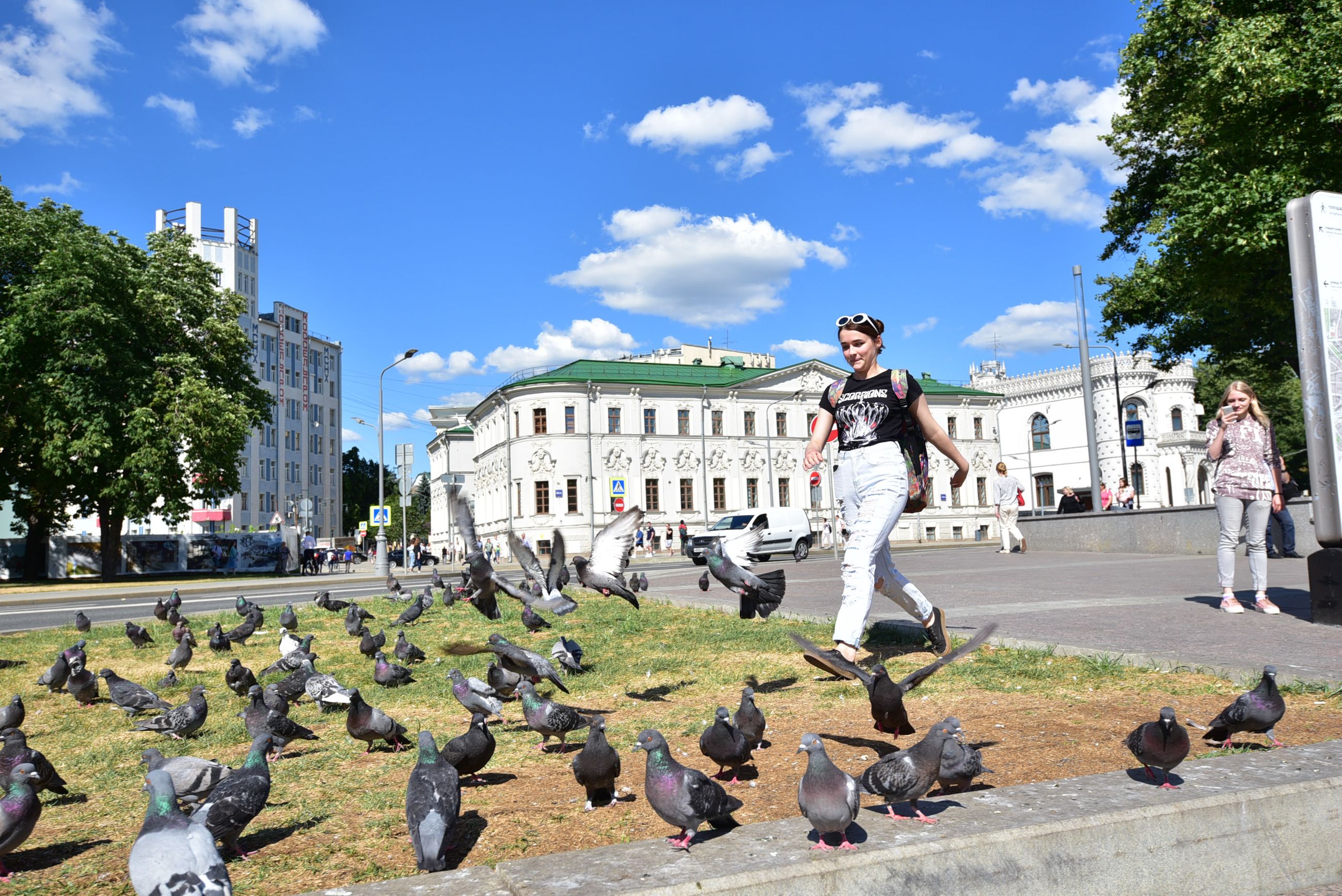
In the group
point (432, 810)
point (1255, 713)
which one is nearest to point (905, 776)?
point (432, 810)

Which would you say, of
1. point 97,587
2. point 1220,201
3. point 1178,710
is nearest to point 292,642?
point 1178,710

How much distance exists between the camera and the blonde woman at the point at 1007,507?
22.4m

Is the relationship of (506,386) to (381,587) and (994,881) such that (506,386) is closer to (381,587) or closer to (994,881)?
(381,587)

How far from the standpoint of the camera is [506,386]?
207ft

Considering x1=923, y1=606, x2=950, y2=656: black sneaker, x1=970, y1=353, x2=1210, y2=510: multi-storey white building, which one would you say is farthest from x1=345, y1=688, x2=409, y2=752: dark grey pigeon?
x1=970, y1=353, x2=1210, y2=510: multi-storey white building

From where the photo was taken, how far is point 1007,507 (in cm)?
2247

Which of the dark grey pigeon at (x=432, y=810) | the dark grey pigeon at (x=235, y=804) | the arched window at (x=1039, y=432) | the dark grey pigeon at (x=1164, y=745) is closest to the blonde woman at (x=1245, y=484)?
the dark grey pigeon at (x=1164, y=745)

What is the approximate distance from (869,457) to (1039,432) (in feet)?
255

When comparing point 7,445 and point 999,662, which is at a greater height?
point 7,445

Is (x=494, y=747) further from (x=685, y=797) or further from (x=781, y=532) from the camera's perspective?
(x=781, y=532)

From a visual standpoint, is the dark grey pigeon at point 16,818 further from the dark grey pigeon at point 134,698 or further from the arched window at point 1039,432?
the arched window at point 1039,432

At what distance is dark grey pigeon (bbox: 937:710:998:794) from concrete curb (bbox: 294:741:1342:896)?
394 mm

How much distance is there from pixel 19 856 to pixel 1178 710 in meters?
5.43

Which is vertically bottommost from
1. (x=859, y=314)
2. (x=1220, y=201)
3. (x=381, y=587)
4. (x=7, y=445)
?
(x=381, y=587)
